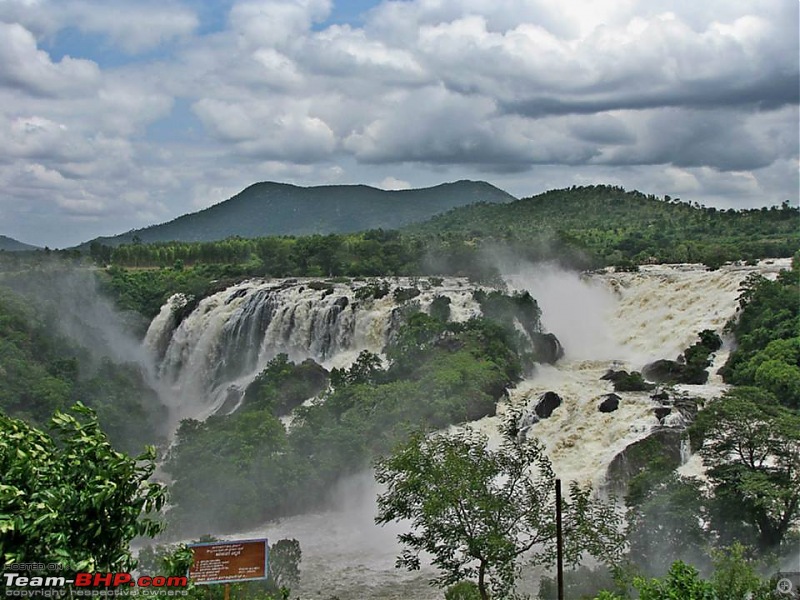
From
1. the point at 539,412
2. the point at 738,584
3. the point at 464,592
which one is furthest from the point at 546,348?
the point at 738,584

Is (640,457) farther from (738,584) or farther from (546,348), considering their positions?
(546,348)

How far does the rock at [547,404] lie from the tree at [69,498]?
19.9m

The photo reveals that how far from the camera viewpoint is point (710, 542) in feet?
52.9

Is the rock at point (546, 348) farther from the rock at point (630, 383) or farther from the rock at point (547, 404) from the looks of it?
the rock at point (547, 404)

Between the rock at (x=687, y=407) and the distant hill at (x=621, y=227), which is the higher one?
the distant hill at (x=621, y=227)

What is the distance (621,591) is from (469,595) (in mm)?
2670

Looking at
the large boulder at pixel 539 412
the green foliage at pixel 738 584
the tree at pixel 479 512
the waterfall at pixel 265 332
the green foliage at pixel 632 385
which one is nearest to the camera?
the green foliage at pixel 738 584

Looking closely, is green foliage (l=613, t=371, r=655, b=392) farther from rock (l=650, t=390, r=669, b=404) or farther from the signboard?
the signboard

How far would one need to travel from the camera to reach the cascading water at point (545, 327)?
2261cm

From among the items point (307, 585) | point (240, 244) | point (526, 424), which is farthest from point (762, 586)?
point (240, 244)

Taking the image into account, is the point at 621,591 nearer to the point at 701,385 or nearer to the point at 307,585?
the point at 307,585

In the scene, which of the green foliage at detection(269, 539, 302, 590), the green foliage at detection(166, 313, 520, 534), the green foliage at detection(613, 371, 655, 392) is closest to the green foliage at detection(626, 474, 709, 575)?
the green foliage at detection(269, 539, 302, 590)

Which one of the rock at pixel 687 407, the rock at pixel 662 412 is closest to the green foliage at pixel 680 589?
the rock at pixel 662 412

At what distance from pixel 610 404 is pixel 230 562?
17.1 m
